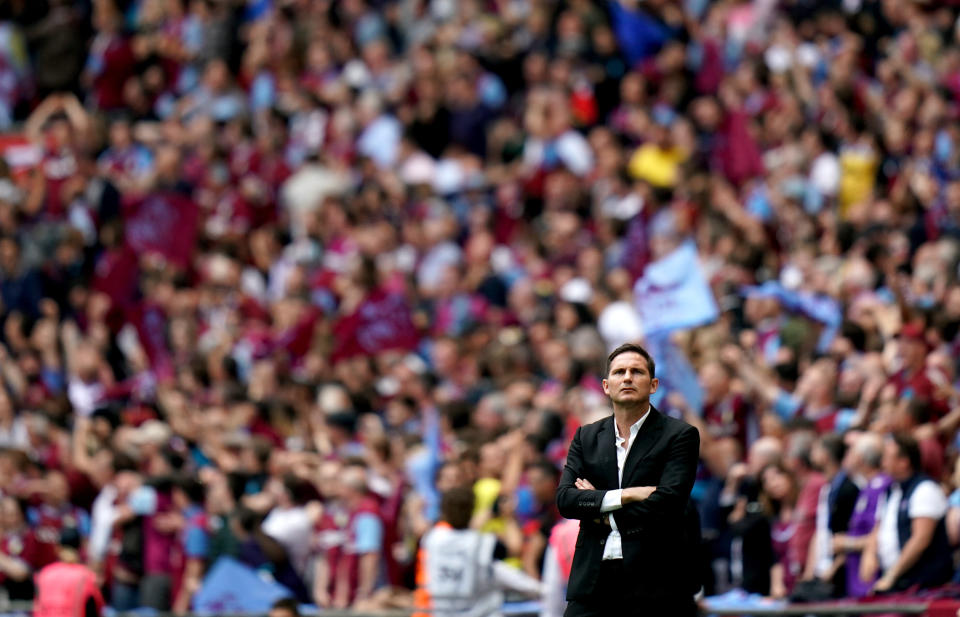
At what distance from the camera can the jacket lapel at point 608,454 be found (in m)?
7.87

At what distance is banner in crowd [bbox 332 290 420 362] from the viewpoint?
675 inches

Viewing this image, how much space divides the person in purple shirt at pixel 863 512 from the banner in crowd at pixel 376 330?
6.45 meters

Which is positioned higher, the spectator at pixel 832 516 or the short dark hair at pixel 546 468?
the short dark hair at pixel 546 468

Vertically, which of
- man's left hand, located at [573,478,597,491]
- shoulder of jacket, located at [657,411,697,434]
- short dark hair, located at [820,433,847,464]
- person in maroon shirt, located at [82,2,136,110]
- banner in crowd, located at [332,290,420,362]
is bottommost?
man's left hand, located at [573,478,597,491]

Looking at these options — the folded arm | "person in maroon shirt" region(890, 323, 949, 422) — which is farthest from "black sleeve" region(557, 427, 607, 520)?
"person in maroon shirt" region(890, 323, 949, 422)

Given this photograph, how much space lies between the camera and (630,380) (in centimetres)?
778

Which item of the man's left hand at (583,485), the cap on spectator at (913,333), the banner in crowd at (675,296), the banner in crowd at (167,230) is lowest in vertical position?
the man's left hand at (583,485)

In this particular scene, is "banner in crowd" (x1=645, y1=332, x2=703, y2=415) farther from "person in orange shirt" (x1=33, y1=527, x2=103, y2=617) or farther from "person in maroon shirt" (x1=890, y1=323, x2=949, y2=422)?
"person in orange shirt" (x1=33, y1=527, x2=103, y2=617)

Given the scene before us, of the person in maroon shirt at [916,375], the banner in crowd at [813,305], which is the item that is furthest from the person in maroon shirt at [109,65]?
the person in maroon shirt at [916,375]

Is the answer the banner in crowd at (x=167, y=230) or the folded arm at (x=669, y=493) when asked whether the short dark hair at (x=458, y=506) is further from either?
the banner in crowd at (x=167, y=230)

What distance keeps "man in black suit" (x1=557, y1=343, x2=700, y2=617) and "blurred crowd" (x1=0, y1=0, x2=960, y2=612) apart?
3.47m

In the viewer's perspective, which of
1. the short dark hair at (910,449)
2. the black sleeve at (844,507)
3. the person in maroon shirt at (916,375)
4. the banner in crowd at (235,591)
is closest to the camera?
the short dark hair at (910,449)

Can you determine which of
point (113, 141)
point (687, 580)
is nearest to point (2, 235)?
point (113, 141)

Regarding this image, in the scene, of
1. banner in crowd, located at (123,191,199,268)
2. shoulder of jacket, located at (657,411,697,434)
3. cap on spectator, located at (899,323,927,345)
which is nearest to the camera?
shoulder of jacket, located at (657,411,697,434)
